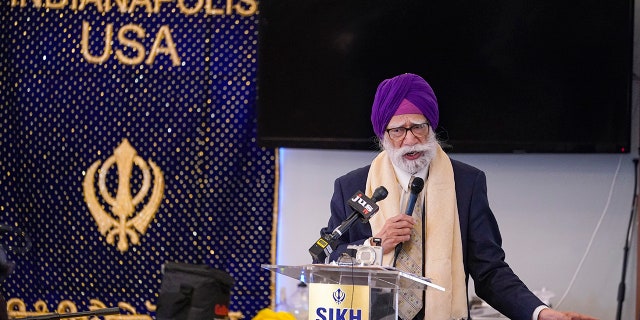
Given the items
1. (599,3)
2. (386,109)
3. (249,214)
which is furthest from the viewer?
(249,214)

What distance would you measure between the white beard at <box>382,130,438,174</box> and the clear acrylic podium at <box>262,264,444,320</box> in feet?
2.61

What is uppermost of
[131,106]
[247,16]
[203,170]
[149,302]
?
[247,16]

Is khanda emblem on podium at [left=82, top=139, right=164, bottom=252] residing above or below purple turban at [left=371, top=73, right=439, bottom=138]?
below

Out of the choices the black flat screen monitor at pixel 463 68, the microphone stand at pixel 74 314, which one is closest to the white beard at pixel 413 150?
the microphone stand at pixel 74 314

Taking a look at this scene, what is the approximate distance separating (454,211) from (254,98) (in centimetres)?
237

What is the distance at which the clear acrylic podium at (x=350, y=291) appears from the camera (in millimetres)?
2791

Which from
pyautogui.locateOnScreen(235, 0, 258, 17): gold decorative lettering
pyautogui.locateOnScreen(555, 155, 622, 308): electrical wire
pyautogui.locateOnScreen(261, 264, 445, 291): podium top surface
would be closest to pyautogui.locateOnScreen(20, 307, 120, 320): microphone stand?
pyautogui.locateOnScreen(261, 264, 445, 291): podium top surface

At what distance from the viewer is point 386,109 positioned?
3568 mm

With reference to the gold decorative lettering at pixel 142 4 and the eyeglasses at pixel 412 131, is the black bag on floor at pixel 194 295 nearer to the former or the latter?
the eyeglasses at pixel 412 131

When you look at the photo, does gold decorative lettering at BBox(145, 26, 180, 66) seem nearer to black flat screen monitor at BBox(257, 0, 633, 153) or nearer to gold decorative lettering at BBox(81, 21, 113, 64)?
gold decorative lettering at BBox(81, 21, 113, 64)

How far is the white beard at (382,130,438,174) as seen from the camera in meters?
3.56

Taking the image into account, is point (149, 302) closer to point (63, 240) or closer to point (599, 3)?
point (63, 240)

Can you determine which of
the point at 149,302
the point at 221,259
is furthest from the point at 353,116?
the point at 149,302

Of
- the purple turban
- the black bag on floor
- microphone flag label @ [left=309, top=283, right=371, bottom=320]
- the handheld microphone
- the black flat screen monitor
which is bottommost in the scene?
the black bag on floor
